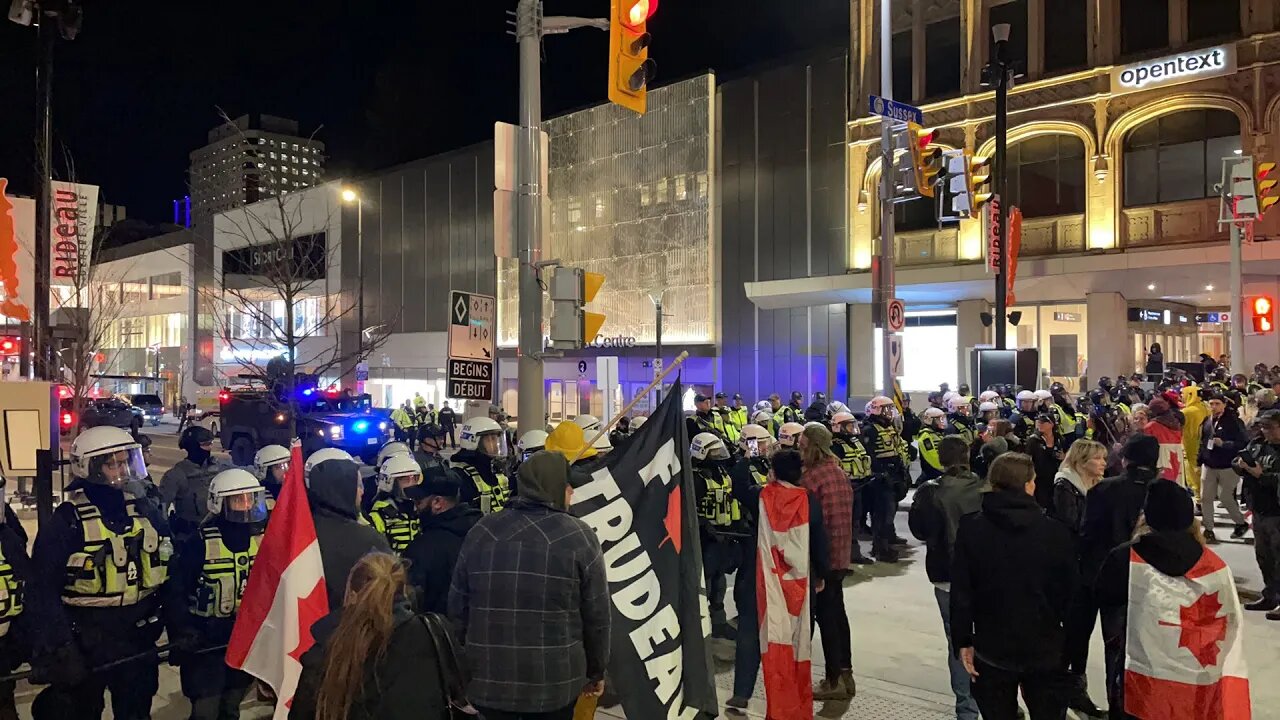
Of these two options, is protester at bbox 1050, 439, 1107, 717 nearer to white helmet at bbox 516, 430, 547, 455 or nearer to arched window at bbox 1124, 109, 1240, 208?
white helmet at bbox 516, 430, 547, 455

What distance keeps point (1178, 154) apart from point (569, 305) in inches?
861

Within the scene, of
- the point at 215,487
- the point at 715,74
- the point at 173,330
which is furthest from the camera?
the point at 173,330

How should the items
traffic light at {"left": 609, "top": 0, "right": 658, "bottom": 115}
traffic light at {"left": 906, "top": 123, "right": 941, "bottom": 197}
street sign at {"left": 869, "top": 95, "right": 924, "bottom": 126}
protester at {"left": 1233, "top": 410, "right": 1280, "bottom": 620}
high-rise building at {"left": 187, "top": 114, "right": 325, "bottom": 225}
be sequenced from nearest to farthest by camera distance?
traffic light at {"left": 609, "top": 0, "right": 658, "bottom": 115} < protester at {"left": 1233, "top": 410, "right": 1280, "bottom": 620} < street sign at {"left": 869, "top": 95, "right": 924, "bottom": 126} < traffic light at {"left": 906, "top": 123, "right": 941, "bottom": 197} < high-rise building at {"left": 187, "top": 114, "right": 325, "bottom": 225}

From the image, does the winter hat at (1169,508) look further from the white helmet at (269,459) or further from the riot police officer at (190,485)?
the white helmet at (269,459)

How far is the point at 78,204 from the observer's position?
14961mm

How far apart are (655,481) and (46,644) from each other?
10.8ft

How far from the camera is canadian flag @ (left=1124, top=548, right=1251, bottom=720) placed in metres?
4.14

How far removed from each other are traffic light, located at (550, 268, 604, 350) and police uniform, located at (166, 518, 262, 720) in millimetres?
3844

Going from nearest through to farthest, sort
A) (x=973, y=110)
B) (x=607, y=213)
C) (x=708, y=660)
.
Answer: (x=708, y=660), (x=973, y=110), (x=607, y=213)

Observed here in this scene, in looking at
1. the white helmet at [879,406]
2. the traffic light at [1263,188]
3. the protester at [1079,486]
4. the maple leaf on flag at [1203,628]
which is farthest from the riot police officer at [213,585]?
the traffic light at [1263,188]

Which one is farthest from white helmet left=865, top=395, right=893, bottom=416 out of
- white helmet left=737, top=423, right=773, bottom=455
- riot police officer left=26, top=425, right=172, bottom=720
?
riot police officer left=26, top=425, right=172, bottom=720

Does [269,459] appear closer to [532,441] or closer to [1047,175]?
[532,441]

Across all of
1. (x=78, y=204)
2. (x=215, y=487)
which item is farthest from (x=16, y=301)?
(x=215, y=487)

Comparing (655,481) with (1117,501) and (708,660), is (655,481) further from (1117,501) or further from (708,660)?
(1117,501)
